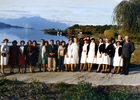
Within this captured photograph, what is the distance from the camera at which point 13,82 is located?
6.51 meters

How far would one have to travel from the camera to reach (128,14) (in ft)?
49.5

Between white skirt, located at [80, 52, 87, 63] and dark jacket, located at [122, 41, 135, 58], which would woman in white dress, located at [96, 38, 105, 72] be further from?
dark jacket, located at [122, 41, 135, 58]

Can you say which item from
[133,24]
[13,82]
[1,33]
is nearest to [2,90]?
[13,82]

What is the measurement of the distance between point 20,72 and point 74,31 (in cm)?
512

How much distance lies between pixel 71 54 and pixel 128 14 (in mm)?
8253

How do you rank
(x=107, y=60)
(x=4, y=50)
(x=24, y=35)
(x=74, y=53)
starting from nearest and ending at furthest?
(x=4, y=50)
(x=107, y=60)
(x=74, y=53)
(x=24, y=35)

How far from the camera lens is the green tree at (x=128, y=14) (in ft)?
49.3

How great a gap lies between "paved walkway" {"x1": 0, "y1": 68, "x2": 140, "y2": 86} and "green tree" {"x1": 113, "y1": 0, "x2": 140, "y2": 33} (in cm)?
770

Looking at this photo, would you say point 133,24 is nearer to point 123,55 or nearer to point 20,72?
point 123,55

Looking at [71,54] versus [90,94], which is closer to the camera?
[90,94]

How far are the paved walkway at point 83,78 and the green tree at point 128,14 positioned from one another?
770 cm

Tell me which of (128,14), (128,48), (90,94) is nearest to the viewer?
(90,94)

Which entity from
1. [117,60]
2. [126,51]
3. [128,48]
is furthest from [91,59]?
→ [128,48]

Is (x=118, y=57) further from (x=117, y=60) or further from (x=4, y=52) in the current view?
(x=4, y=52)
